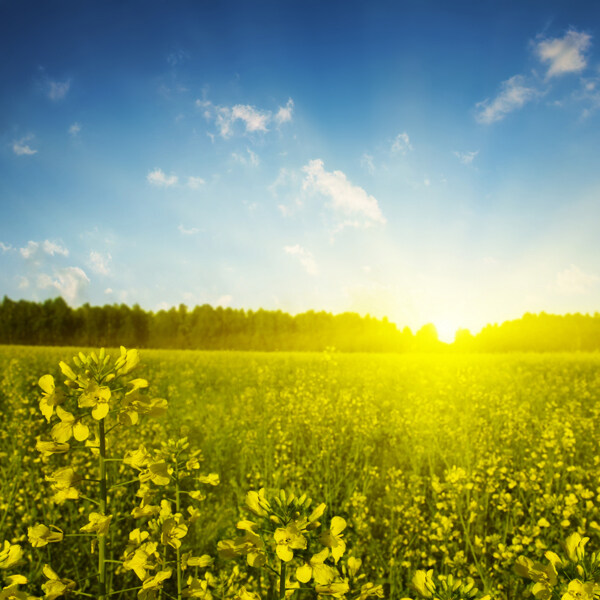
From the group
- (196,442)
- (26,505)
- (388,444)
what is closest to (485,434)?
(388,444)

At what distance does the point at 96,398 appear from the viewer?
1.15m

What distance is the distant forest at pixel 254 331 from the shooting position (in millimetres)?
28969

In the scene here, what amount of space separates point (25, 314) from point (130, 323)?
9734 millimetres

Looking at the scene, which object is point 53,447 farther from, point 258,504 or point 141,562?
point 258,504

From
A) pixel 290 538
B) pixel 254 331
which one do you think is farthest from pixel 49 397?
pixel 254 331

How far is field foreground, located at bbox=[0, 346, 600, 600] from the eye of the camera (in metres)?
2.79

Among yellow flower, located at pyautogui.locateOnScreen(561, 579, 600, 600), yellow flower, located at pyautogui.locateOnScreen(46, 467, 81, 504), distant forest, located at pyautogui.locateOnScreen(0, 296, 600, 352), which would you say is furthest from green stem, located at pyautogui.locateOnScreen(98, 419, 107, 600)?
distant forest, located at pyautogui.locateOnScreen(0, 296, 600, 352)

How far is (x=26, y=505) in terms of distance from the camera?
3123 millimetres

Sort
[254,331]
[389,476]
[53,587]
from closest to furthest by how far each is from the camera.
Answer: [53,587]
[389,476]
[254,331]

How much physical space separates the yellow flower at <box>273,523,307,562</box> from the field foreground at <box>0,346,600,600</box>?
0.65 m

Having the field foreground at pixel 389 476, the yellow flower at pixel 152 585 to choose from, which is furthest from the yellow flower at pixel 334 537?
the field foreground at pixel 389 476

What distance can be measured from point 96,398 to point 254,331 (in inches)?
1661

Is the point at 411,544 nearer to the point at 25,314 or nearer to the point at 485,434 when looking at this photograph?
the point at 485,434

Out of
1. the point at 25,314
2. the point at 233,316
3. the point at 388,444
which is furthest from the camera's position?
the point at 233,316
